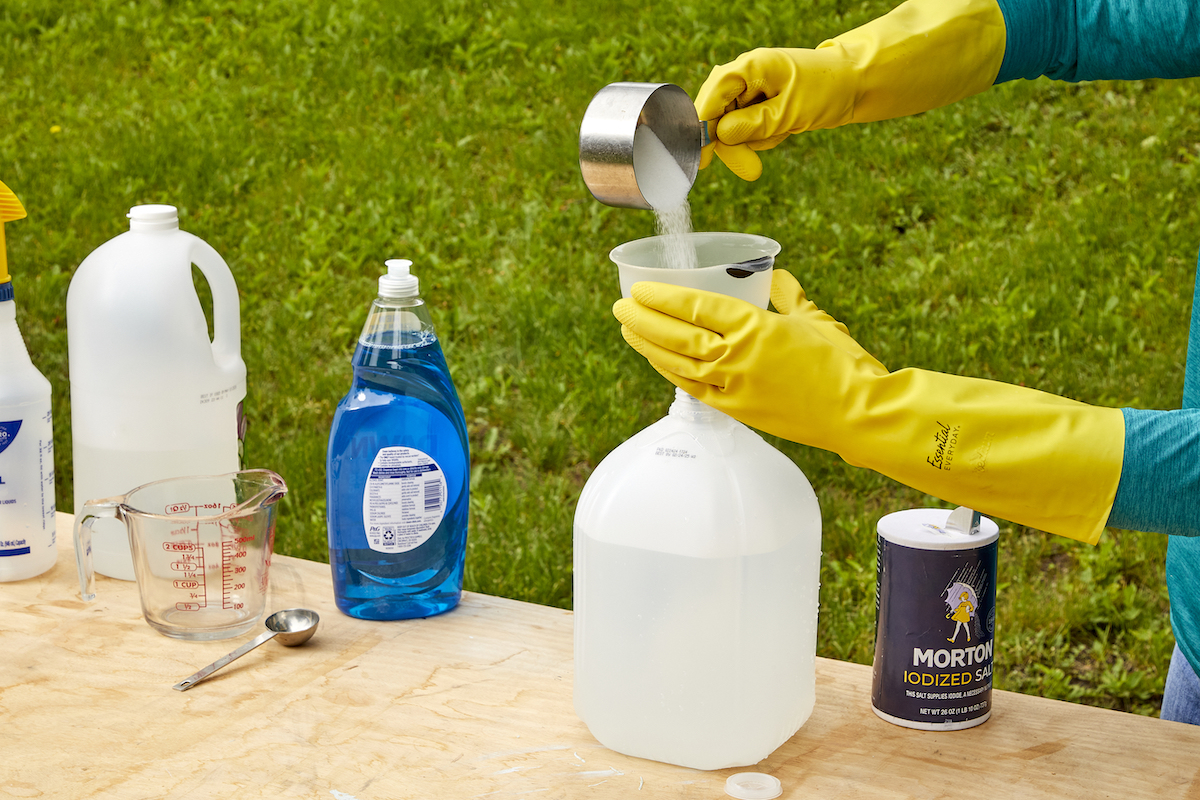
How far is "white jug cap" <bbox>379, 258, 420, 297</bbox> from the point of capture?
125 cm

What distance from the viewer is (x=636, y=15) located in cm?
412

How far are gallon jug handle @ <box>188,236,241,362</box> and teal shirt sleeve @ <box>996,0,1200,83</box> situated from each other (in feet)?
3.30

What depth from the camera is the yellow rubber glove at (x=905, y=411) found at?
3.37 ft

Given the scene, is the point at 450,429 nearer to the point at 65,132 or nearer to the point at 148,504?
the point at 148,504

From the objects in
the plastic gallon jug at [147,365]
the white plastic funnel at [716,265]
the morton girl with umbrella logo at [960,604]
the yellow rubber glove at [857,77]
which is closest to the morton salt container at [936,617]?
the morton girl with umbrella logo at [960,604]

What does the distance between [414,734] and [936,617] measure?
0.49 meters

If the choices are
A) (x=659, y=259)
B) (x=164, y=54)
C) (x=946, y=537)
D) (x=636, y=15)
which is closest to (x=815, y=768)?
(x=946, y=537)

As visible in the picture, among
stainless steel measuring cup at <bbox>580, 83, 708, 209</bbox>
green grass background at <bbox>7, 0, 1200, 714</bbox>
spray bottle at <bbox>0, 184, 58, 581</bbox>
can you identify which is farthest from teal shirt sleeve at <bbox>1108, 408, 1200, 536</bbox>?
green grass background at <bbox>7, 0, 1200, 714</bbox>

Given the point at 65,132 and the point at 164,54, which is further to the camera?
the point at 164,54

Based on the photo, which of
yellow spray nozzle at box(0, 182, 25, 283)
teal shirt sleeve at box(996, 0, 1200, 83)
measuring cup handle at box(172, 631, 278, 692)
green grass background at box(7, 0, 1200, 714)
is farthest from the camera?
green grass background at box(7, 0, 1200, 714)

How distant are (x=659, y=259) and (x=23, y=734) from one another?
727 millimetres

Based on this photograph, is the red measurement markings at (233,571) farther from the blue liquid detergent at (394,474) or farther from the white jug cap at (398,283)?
the white jug cap at (398,283)

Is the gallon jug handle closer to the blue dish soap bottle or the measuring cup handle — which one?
the blue dish soap bottle

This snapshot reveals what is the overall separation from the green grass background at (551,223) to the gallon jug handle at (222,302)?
113cm
